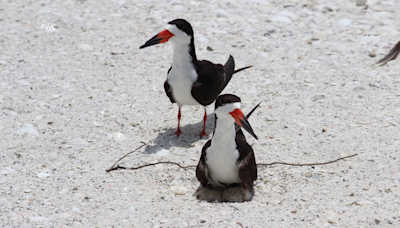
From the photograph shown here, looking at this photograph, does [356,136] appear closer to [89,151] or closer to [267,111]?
[267,111]

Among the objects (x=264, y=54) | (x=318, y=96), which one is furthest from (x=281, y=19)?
(x=318, y=96)

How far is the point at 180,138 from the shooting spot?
5.23 m

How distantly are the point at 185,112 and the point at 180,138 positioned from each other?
2.32ft

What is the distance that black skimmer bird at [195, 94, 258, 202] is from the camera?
13.0ft

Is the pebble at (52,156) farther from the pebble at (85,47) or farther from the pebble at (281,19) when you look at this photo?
the pebble at (281,19)

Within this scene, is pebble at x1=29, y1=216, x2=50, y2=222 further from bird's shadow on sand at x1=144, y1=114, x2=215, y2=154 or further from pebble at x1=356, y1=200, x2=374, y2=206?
pebble at x1=356, y1=200, x2=374, y2=206

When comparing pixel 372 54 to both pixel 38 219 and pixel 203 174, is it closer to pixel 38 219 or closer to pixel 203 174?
pixel 203 174

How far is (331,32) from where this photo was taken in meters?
7.30

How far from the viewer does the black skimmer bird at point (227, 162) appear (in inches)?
157

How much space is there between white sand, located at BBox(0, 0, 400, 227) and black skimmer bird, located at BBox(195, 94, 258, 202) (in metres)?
0.22

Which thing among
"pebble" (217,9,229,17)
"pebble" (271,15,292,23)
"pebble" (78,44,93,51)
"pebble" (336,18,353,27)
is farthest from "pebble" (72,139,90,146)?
"pebble" (336,18,353,27)

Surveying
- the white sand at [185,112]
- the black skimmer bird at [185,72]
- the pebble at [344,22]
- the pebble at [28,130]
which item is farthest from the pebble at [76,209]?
the pebble at [344,22]

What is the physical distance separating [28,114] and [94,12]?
3.14 metres

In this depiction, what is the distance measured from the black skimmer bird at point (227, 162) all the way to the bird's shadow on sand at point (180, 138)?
811 mm
